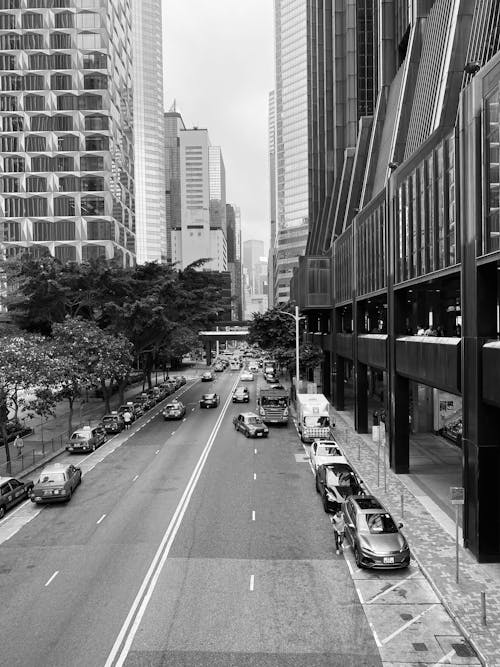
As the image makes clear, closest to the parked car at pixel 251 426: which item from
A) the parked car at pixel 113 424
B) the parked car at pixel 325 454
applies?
the parked car at pixel 325 454

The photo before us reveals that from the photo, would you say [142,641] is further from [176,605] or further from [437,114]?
[437,114]

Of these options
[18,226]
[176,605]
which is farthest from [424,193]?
[18,226]

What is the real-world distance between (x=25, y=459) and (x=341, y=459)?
59.4 ft

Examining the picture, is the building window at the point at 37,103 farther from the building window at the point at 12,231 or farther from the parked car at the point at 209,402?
the parked car at the point at 209,402

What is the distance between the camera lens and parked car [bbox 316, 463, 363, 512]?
21.0 m

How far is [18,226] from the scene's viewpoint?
84125 mm

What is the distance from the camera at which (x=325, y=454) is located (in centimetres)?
2820

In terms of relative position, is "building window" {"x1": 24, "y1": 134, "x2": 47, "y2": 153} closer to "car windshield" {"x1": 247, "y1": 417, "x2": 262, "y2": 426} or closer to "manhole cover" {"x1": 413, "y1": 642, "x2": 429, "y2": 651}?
"car windshield" {"x1": 247, "y1": 417, "x2": 262, "y2": 426}

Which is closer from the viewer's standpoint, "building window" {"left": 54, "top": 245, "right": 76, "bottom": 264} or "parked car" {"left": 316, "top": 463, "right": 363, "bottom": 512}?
"parked car" {"left": 316, "top": 463, "right": 363, "bottom": 512}

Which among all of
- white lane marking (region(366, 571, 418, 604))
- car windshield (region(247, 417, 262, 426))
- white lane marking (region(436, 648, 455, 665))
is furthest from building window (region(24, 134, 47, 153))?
white lane marking (region(436, 648, 455, 665))

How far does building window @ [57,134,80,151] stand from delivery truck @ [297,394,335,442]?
64.6m

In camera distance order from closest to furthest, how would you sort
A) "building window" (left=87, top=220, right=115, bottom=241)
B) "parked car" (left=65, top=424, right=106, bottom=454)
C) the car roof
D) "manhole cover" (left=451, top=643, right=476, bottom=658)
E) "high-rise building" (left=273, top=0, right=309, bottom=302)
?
"manhole cover" (left=451, top=643, right=476, bottom=658) < the car roof < "parked car" (left=65, top=424, right=106, bottom=454) < "building window" (left=87, top=220, right=115, bottom=241) < "high-rise building" (left=273, top=0, right=309, bottom=302)

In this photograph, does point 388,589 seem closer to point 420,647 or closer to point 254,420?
point 420,647

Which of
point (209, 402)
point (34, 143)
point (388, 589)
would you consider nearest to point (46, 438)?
point (209, 402)
